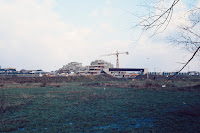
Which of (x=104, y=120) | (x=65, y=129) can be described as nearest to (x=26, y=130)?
(x=65, y=129)

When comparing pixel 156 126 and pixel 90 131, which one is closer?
pixel 90 131

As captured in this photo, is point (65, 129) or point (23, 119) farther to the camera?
point (23, 119)

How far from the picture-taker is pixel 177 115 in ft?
31.2

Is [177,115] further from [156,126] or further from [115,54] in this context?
[115,54]

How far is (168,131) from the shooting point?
269 inches

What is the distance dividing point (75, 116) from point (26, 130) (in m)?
2.97

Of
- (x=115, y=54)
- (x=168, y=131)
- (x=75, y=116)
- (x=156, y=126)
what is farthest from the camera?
(x=115, y=54)

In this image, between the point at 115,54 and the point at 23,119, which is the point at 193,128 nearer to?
the point at 23,119

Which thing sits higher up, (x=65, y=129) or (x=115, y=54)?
(x=115, y=54)

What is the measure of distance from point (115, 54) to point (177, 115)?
138 meters

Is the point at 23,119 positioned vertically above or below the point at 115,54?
below

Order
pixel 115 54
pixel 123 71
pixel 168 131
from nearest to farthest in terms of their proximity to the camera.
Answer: pixel 168 131 < pixel 123 71 < pixel 115 54

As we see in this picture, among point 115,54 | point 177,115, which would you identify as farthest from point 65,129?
point 115,54

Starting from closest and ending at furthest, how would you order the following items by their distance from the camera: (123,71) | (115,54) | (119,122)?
(119,122) → (123,71) → (115,54)
